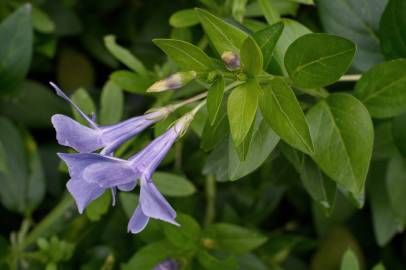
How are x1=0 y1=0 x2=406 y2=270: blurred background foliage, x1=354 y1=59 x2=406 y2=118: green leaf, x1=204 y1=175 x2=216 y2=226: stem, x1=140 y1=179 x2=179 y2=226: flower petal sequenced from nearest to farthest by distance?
x1=140 y1=179 x2=179 y2=226: flower petal
x1=354 y1=59 x2=406 y2=118: green leaf
x1=0 y1=0 x2=406 y2=270: blurred background foliage
x1=204 y1=175 x2=216 y2=226: stem

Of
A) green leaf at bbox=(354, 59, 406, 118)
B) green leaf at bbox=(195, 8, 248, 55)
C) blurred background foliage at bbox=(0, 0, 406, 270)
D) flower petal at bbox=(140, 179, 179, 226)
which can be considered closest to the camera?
flower petal at bbox=(140, 179, 179, 226)

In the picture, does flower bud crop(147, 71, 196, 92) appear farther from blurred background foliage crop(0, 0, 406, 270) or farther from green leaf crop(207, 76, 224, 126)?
blurred background foliage crop(0, 0, 406, 270)

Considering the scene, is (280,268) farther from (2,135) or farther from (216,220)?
(2,135)

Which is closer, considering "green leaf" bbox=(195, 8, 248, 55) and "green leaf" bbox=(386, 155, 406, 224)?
"green leaf" bbox=(195, 8, 248, 55)

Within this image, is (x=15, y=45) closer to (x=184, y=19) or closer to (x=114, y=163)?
(x=184, y=19)

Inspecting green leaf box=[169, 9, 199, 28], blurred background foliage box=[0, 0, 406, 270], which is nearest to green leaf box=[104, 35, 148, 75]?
blurred background foliage box=[0, 0, 406, 270]

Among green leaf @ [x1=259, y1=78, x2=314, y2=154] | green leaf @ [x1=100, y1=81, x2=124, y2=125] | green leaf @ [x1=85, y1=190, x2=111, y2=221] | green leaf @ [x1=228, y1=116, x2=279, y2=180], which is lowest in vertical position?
green leaf @ [x1=85, y1=190, x2=111, y2=221]

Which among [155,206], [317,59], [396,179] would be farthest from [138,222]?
[396,179]

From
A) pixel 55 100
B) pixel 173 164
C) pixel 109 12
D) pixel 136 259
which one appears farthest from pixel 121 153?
pixel 109 12
